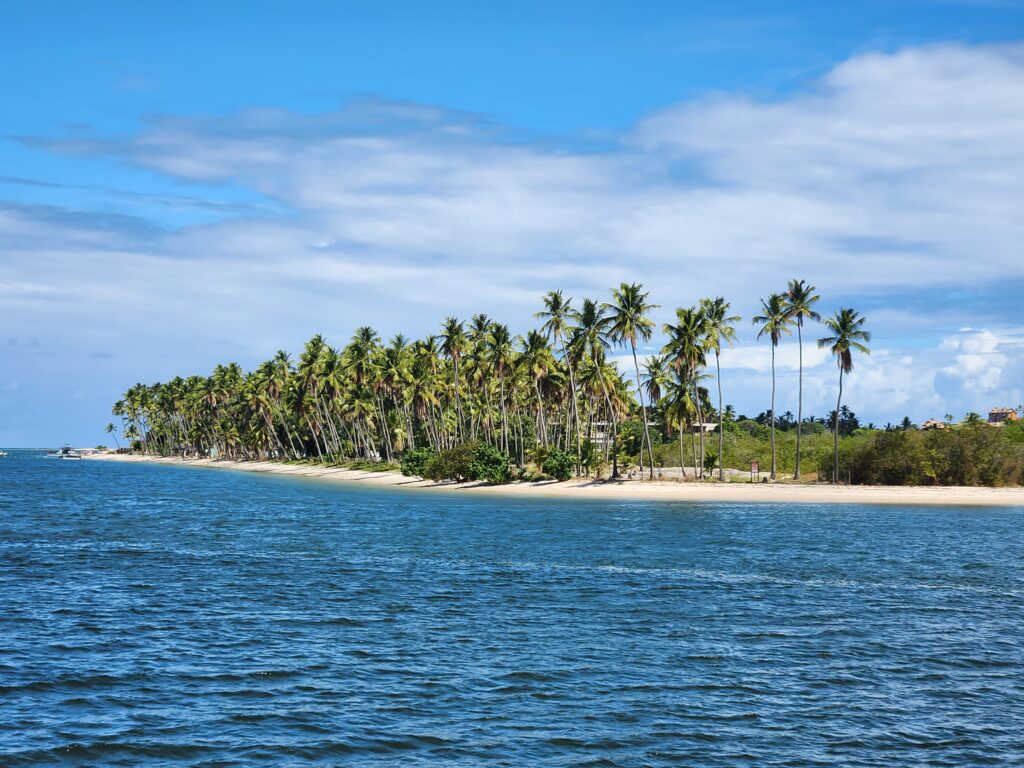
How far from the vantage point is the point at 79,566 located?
39688 millimetres

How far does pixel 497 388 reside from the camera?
131m

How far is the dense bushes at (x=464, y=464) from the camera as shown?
102000mm

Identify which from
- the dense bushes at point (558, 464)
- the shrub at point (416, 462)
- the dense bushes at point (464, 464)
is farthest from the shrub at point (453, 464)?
the dense bushes at point (558, 464)

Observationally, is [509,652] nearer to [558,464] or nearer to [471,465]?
[558,464]

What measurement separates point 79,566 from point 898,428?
75932 mm

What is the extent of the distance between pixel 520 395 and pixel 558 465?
1390 inches

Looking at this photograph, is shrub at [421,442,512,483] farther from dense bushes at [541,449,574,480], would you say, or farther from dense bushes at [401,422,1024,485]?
dense bushes at [541,449,574,480]

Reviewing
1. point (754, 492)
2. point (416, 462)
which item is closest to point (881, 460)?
point (754, 492)

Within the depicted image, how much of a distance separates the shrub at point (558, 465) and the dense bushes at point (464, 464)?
571 cm

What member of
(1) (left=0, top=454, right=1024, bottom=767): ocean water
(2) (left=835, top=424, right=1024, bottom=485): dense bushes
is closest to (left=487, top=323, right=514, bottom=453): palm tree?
(2) (left=835, top=424, right=1024, bottom=485): dense bushes

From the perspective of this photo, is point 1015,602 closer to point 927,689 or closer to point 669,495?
point 927,689

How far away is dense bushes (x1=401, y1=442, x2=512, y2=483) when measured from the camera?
102000 millimetres

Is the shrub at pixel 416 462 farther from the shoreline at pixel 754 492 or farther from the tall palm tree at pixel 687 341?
the tall palm tree at pixel 687 341

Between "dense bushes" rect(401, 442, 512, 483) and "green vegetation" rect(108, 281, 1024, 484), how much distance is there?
6.2 inches
